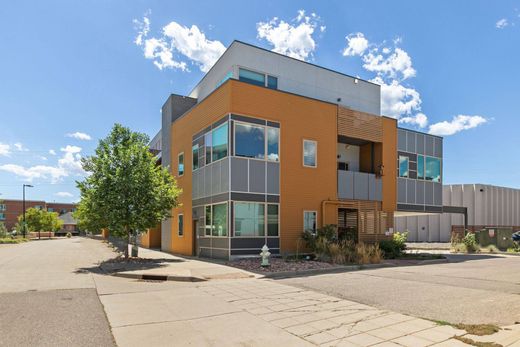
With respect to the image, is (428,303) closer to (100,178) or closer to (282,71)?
(100,178)

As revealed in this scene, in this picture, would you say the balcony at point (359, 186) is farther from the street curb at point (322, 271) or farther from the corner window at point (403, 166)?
the street curb at point (322, 271)

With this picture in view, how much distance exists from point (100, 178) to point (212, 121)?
6.12 metres

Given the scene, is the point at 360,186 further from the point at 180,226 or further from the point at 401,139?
the point at 180,226

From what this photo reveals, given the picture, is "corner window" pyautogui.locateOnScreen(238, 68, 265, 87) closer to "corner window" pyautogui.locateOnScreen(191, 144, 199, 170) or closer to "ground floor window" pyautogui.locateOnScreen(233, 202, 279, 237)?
"corner window" pyautogui.locateOnScreen(191, 144, 199, 170)

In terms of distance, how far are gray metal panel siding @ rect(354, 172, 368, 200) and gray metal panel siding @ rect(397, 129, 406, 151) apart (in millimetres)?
4169

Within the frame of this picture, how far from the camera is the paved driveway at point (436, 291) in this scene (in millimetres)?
8023

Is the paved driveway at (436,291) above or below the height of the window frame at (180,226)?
below

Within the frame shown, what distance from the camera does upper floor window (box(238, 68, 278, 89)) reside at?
21.9 meters

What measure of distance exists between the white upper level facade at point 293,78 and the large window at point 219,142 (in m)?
3.63

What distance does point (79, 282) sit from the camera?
41.0 feet

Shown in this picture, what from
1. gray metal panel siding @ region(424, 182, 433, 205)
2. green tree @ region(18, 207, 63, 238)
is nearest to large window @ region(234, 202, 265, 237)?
A: gray metal panel siding @ region(424, 182, 433, 205)

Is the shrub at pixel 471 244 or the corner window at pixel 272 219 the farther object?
the shrub at pixel 471 244

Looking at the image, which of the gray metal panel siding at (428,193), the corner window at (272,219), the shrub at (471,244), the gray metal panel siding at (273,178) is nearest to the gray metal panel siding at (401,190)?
the gray metal panel siding at (428,193)

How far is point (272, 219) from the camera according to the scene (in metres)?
19.3
